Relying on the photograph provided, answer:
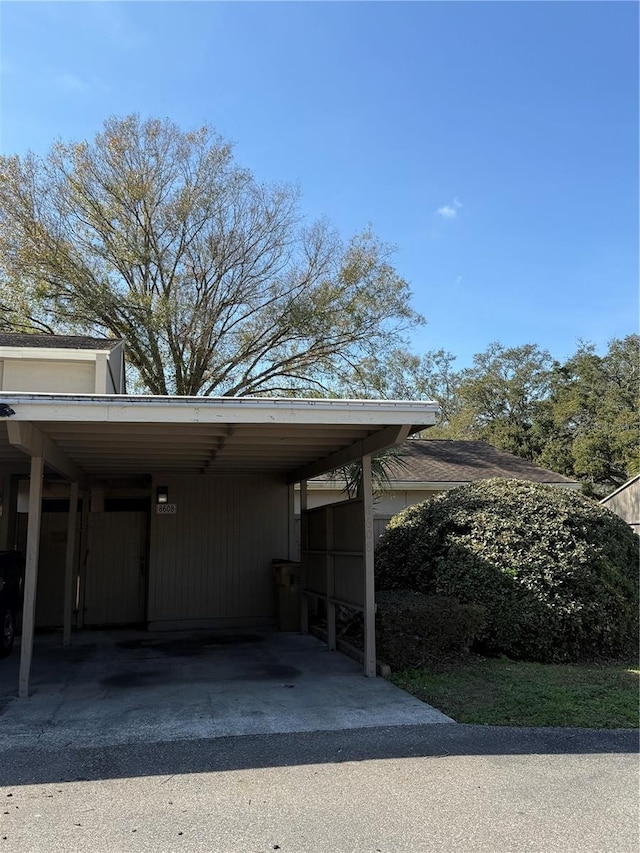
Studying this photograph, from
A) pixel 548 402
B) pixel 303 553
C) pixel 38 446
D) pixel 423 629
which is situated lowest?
pixel 423 629

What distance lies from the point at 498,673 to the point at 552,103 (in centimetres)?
841

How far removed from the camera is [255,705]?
5.42 metres

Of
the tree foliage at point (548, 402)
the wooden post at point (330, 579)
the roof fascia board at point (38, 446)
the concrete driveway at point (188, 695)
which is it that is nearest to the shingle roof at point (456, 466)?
the tree foliage at point (548, 402)

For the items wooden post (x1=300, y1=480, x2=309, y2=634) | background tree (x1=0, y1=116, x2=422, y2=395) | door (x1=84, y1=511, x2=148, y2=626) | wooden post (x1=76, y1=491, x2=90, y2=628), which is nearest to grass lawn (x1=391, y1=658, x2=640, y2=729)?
wooden post (x1=300, y1=480, x2=309, y2=634)

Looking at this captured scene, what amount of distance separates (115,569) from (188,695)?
15.9 ft

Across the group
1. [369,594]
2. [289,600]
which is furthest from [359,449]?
[289,600]

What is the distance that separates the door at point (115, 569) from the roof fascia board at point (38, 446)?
6.51ft

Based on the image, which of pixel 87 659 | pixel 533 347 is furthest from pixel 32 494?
pixel 533 347

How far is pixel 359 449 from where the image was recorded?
686 cm

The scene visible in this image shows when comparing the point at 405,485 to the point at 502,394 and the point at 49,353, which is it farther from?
the point at 502,394

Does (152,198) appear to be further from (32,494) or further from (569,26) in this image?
(32,494)

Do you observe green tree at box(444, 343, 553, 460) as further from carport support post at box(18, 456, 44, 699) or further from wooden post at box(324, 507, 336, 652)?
carport support post at box(18, 456, 44, 699)

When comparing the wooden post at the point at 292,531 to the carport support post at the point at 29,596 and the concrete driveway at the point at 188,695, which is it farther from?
the carport support post at the point at 29,596

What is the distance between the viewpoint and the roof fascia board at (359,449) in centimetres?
586
